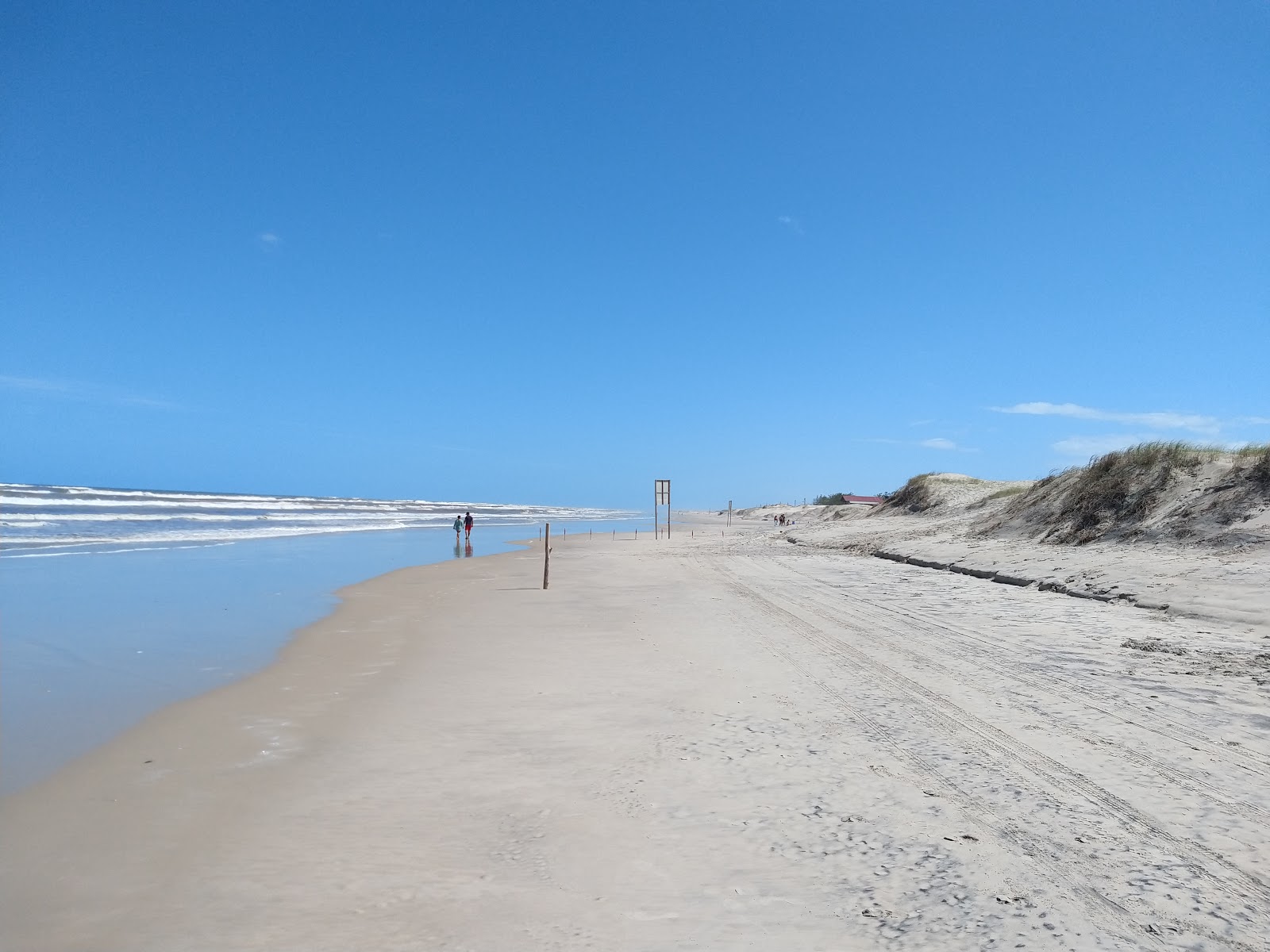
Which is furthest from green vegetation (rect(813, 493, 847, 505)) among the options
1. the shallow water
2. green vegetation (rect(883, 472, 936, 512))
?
the shallow water

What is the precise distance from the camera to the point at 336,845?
4.03 metres

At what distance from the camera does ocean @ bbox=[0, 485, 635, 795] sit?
671cm

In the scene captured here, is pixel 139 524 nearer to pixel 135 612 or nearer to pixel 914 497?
pixel 135 612

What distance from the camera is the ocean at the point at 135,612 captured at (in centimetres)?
671

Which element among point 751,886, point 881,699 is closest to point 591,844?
point 751,886

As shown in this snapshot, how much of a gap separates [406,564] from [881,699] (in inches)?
707

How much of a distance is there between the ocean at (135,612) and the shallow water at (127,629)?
2 centimetres

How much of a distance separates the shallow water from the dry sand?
54 cm

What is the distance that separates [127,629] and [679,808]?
32.2ft

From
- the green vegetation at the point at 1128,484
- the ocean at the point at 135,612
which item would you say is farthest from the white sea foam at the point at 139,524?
the green vegetation at the point at 1128,484

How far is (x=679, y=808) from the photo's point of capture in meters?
4.43

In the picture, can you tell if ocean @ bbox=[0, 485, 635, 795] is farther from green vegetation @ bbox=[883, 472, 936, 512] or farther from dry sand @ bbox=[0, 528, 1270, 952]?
green vegetation @ bbox=[883, 472, 936, 512]

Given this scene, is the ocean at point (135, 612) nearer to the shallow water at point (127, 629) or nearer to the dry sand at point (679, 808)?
the shallow water at point (127, 629)

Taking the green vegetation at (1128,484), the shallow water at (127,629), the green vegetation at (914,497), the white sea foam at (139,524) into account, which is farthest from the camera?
the green vegetation at (914,497)
